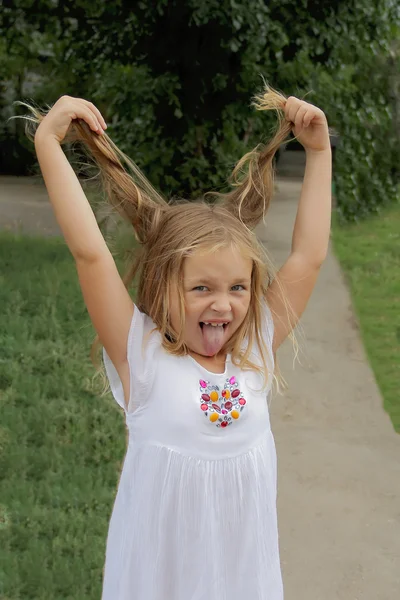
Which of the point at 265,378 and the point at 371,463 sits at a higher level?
the point at 265,378

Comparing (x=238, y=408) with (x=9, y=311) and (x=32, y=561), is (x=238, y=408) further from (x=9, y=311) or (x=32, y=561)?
(x=9, y=311)

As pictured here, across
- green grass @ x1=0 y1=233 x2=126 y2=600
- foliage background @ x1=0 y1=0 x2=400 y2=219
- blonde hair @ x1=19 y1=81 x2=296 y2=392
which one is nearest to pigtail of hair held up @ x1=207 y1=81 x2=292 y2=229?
blonde hair @ x1=19 y1=81 x2=296 y2=392

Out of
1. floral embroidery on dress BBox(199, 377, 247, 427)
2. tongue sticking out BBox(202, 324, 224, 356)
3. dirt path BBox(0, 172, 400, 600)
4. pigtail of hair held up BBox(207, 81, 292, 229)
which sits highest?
pigtail of hair held up BBox(207, 81, 292, 229)

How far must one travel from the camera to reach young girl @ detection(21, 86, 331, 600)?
1.96 meters

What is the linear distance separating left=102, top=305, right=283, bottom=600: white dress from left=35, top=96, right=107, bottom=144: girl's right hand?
0.41m

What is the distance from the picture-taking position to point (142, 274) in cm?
214

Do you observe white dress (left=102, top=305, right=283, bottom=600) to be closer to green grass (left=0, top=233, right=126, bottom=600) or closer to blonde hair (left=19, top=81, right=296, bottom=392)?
blonde hair (left=19, top=81, right=296, bottom=392)

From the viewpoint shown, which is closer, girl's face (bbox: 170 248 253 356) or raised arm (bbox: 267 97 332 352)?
girl's face (bbox: 170 248 253 356)

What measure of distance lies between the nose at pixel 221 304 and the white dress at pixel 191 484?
0.14 meters

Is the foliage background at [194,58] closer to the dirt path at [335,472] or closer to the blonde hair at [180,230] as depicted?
the dirt path at [335,472]

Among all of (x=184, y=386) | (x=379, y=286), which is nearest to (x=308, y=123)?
(x=184, y=386)

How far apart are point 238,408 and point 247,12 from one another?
5.77 metres

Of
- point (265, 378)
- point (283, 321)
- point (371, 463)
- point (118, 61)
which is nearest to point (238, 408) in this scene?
point (265, 378)

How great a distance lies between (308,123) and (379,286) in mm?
6198
